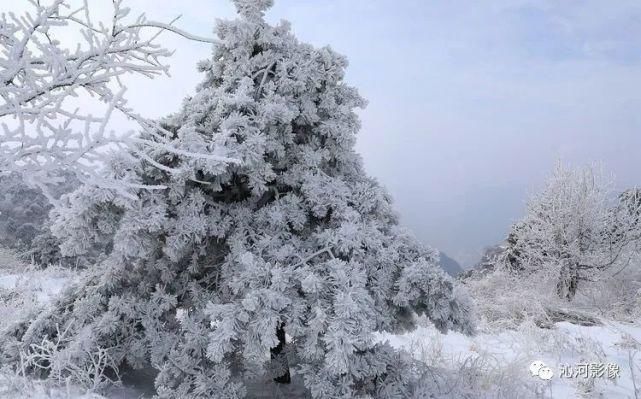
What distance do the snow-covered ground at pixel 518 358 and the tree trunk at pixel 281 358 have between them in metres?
1.56

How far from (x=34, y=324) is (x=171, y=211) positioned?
2173 mm

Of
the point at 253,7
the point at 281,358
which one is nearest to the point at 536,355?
the point at 281,358

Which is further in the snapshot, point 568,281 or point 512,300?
point 568,281

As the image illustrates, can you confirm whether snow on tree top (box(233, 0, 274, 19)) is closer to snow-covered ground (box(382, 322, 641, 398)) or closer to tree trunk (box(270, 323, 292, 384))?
tree trunk (box(270, 323, 292, 384))

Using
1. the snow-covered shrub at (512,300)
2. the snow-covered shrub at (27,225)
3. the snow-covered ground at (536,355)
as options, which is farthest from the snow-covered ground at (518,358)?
the snow-covered shrub at (27,225)

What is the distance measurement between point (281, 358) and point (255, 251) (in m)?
1.38

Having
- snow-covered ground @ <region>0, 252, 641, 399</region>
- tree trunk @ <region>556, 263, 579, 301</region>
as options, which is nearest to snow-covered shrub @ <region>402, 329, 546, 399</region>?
snow-covered ground @ <region>0, 252, 641, 399</region>

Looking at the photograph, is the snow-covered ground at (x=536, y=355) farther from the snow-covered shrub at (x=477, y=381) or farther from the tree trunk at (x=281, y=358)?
the tree trunk at (x=281, y=358)

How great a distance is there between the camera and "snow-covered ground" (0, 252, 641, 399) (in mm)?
Answer: 5477

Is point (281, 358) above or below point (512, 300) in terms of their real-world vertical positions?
below

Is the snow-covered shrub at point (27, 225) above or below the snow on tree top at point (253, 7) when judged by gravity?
below

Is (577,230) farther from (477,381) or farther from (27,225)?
(27,225)

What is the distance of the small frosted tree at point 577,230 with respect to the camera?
1477 cm

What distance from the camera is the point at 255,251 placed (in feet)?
16.3
